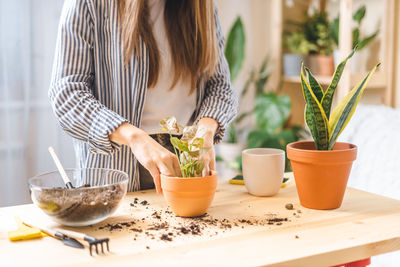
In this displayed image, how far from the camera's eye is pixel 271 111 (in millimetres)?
3016

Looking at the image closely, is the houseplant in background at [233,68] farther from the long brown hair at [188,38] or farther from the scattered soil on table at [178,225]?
the scattered soil on table at [178,225]

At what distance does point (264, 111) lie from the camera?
3.05 meters

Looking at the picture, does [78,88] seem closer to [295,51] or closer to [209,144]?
[209,144]

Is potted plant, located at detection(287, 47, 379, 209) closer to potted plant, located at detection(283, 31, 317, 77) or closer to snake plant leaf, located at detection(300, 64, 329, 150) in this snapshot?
snake plant leaf, located at detection(300, 64, 329, 150)

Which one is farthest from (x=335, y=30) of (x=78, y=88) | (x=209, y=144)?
(x=78, y=88)

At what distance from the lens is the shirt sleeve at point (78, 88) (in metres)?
1.21

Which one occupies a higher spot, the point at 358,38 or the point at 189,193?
the point at 358,38

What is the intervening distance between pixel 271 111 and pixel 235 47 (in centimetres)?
49

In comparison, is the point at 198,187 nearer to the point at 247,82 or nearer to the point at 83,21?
the point at 83,21

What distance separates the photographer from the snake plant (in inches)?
43.1

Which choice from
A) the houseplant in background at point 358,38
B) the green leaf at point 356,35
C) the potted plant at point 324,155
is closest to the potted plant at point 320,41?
the houseplant in background at point 358,38

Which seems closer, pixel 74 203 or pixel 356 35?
pixel 74 203

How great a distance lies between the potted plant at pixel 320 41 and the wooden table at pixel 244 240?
1.83 metres

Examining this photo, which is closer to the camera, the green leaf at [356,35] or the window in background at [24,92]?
the window in background at [24,92]
